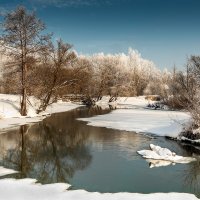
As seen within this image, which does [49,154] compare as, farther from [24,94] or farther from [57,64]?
[57,64]

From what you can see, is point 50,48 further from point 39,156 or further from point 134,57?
point 134,57

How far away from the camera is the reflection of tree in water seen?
15805 mm

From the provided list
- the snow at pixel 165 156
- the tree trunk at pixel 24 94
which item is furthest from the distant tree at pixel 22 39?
the snow at pixel 165 156

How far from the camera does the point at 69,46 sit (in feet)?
135

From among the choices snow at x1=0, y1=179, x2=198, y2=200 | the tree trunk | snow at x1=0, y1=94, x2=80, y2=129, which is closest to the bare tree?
snow at x1=0, y1=94, x2=80, y2=129

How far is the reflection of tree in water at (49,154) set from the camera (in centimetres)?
1580

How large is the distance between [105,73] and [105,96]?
15.3ft

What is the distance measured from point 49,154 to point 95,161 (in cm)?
309

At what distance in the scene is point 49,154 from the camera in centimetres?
1964

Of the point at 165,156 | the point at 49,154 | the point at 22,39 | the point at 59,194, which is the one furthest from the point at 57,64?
the point at 59,194

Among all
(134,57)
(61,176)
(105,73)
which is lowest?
(61,176)

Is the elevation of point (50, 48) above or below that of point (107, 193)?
above

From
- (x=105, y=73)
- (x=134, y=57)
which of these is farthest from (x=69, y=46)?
(x=134, y=57)

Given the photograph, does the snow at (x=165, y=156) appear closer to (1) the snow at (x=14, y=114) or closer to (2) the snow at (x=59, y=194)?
(2) the snow at (x=59, y=194)
